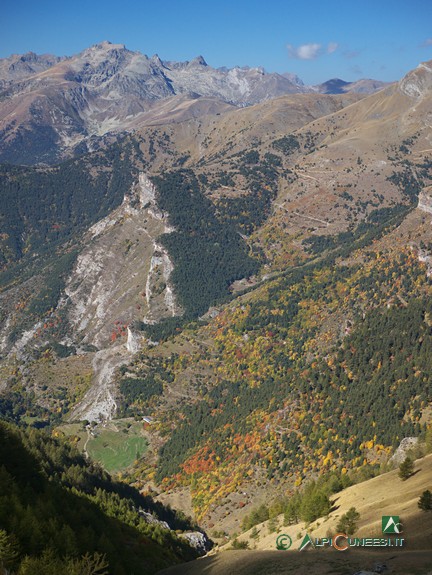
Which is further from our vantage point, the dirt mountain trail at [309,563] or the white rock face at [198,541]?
the white rock face at [198,541]

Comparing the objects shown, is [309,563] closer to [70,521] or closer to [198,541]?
[70,521]

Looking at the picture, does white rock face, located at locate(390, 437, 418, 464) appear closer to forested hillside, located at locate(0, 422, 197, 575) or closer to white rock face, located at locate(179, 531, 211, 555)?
forested hillside, located at locate(0, 422, 197, 575)

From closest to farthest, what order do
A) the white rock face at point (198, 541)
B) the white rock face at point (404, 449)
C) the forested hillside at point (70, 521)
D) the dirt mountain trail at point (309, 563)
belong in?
the dirt mountain trail at point (309, 563), the forested hillside at point (70, 521), the white rock face at point (404, 449), the white rock face at point (198, 541)

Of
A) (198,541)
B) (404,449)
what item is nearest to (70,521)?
(198,541)

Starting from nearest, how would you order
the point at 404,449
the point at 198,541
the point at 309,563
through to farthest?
the point at 309,563 → the point at 404,449 → the point at 198,541

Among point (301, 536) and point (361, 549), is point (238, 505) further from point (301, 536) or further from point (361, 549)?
point (361, 549)

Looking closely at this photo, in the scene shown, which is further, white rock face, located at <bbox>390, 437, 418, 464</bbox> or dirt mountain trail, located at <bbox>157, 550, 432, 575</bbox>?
white rock face, located at <bbox>390, 437, 418, 464</bbox>

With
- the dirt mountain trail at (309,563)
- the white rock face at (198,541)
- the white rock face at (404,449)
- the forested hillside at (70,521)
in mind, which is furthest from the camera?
the white rock face at (198,541)

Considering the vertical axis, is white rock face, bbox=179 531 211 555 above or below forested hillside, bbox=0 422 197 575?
below

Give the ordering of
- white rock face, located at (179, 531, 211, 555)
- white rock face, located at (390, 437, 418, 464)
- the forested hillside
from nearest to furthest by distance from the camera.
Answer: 1. the forested hillside
2. white rock face, located at (390, 437, 418, 464)
3. white rock face, located at (179, 531, 211, 555)

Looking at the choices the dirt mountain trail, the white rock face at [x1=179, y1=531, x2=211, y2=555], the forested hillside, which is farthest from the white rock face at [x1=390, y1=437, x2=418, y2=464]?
the white rock face at [x1=179, y1=531, x2=211, y2=555]

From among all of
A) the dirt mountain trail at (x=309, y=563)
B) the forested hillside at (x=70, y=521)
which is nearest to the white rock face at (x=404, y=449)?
the dirt mountain trail at (x=309, y=563)

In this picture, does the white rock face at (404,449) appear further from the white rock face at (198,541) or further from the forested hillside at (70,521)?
the white rock face at (198,541)

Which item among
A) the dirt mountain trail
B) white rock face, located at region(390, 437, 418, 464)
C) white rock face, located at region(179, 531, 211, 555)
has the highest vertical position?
the dirt mountain trail
